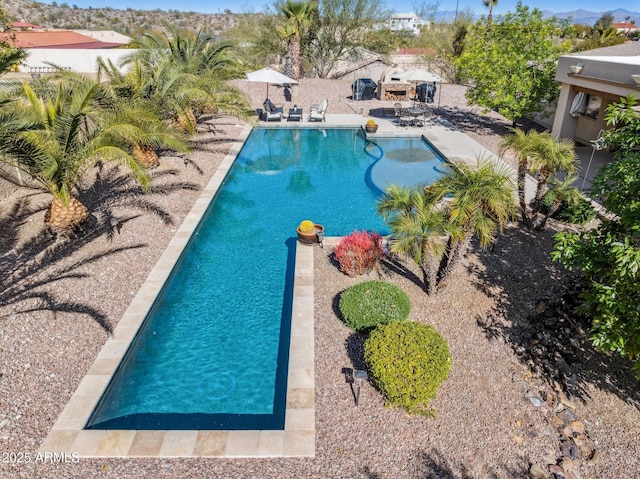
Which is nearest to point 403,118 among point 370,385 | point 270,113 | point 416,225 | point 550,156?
point 270,113

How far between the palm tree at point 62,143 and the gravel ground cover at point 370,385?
1124 mm

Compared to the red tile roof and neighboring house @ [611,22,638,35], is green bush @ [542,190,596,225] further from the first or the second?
neighboring house @ [611,22,638,35]

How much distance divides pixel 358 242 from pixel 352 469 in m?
4.76

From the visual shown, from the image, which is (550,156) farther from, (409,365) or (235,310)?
(235,310)

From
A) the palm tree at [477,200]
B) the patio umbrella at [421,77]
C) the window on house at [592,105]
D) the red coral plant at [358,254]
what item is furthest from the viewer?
the patio umbrella at [421,77]

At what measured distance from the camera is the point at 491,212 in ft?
23.7

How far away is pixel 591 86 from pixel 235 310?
15887 millimetres

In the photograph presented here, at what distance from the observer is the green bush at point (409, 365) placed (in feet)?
19.0

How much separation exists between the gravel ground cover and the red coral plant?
0.26 m

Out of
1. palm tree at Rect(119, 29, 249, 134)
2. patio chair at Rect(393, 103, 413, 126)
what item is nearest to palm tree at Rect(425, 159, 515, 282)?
palm tree at Rect(119, 29, 249, 134)

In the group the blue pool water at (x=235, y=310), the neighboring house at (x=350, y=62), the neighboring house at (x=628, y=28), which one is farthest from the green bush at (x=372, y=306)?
the neighboring house at (x=628, y=28)

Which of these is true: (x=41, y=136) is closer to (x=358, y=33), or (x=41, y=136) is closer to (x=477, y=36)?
(x=477, y=36)

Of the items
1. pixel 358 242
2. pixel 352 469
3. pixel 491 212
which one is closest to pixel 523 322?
pixel 491 212

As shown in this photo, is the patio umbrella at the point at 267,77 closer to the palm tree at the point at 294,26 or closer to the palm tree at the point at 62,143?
the palm tree at the point at 294,26
